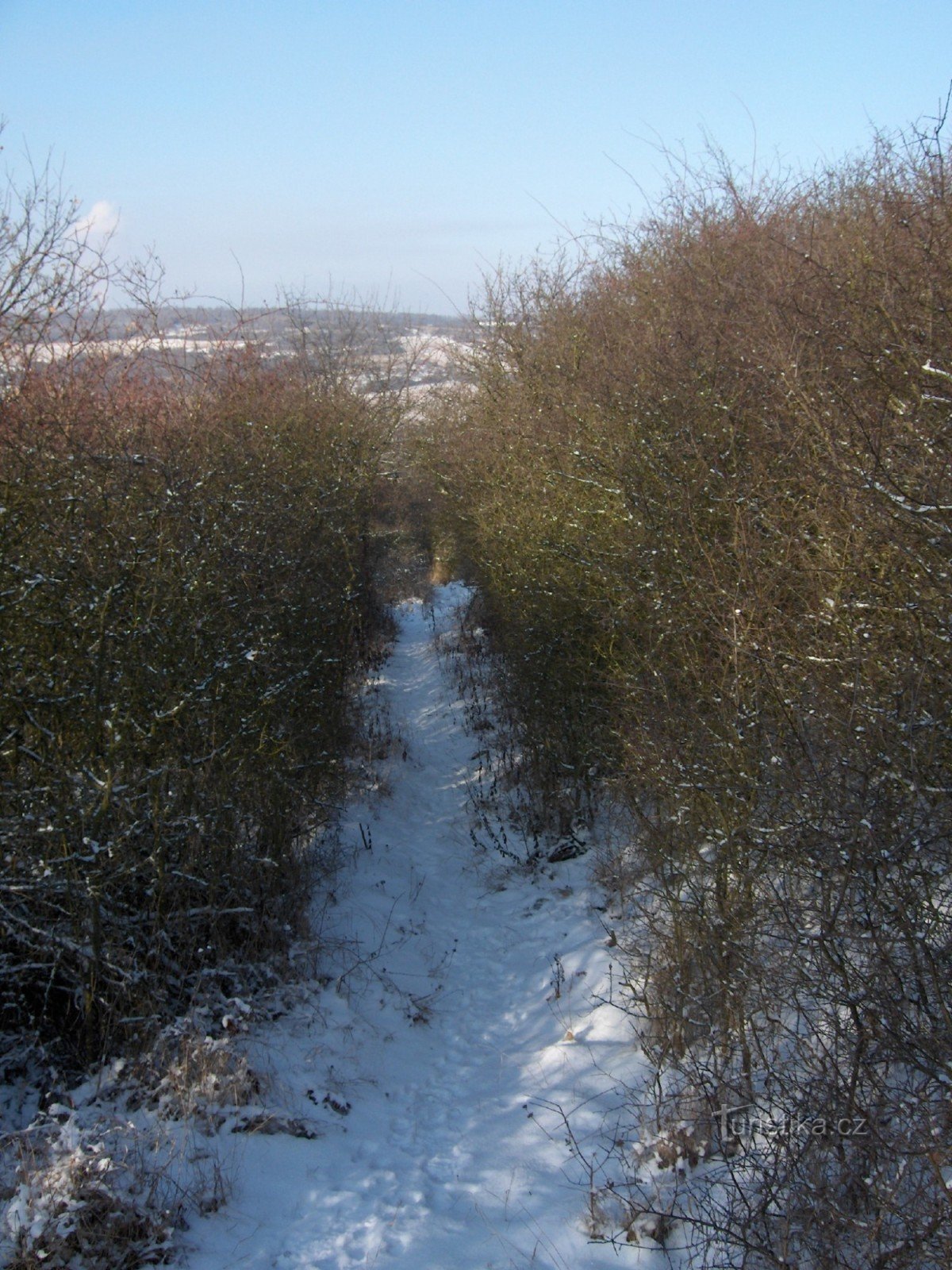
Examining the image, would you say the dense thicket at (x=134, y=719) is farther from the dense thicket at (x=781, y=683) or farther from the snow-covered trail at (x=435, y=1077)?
the dense thicket at (x=781, y=683)

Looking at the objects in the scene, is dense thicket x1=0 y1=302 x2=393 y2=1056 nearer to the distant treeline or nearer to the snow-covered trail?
the distant treeline

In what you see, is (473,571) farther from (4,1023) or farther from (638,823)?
(4,1023)

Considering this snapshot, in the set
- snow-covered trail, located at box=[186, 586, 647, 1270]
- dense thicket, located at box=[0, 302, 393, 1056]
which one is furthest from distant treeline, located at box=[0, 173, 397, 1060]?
snow-covered trail, located at box=[186, 586, 647, 1270]

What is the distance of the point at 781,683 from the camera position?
12.4 feet

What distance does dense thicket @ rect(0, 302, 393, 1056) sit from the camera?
170 inches

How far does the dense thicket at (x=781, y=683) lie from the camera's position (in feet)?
9.18

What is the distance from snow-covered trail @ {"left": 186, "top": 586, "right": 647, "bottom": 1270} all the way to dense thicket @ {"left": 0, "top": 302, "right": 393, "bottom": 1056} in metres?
0.80

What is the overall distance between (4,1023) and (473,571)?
12265 millimetres

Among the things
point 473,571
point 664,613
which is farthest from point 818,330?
point 473,571

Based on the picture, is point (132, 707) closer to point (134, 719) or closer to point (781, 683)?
point (134, 719)

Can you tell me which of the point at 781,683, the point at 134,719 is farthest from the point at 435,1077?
the point at 781,683

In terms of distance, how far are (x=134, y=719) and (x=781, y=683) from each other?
345 cm

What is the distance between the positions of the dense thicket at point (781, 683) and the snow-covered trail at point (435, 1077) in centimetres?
53

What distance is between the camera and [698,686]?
4.76 meters
